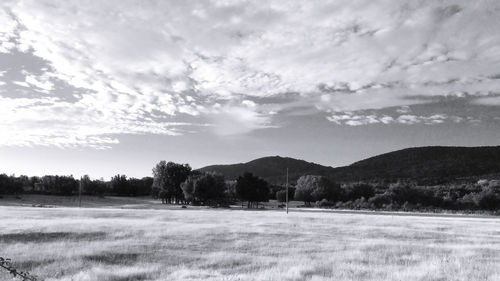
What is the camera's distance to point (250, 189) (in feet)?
366

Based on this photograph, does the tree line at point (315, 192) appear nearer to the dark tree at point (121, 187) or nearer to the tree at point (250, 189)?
the tree at point (250, 189)

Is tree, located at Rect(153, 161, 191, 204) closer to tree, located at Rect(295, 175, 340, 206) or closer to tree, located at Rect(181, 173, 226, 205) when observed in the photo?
tree, located at Rect(181, 173, 226, 205)

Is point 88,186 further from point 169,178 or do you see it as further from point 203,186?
point 203,186

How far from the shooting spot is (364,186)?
132000 millimetres

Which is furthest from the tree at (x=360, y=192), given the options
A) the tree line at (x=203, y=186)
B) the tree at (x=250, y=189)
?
the tree at (x=250, y=189)

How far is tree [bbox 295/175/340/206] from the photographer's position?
429 feet

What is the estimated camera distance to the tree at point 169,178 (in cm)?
11869

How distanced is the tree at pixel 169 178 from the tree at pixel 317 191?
3710 centimetres

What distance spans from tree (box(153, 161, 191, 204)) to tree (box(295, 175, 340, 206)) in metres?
37.1

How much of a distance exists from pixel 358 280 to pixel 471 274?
18.2 feet

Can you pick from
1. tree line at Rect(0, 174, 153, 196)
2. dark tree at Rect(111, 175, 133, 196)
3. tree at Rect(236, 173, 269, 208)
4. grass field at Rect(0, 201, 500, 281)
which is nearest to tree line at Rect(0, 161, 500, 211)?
tree at Rect(236, 173, 269, 208)

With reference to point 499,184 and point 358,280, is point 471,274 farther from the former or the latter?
point 499,184

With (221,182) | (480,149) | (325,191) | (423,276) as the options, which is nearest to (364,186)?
(325,191)

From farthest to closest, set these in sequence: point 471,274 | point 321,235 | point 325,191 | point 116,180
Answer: point 116,180 → point 325,191 → point 321,235 → point 471,274
